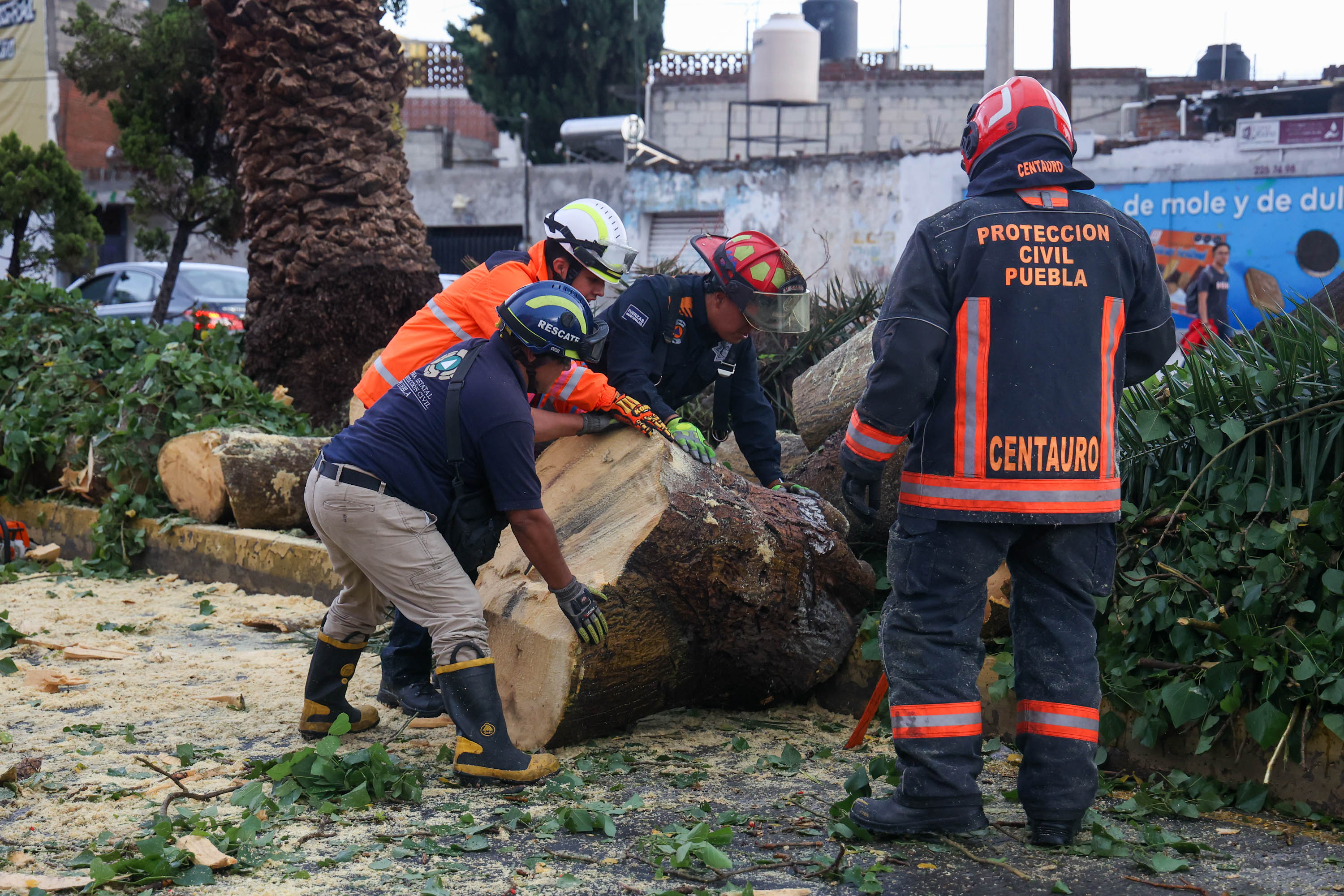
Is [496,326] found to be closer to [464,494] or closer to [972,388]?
[464,494]

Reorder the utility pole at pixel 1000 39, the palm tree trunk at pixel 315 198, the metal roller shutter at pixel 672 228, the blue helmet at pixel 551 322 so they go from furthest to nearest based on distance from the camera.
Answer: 1. the metal roller shutter at pixel 672 228
2. the utility pole at pixel 1000 39
3. the palm tree trunk at pixel 315 198
4. the blue helmet at pixel 551 322

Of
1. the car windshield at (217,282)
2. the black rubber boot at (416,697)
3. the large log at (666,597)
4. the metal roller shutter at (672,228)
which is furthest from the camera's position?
the metal roller shutter at (672,228)

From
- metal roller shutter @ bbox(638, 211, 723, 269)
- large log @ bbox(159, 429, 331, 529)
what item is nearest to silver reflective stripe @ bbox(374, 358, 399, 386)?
large log @ bbox(159, 429, 331, 529)

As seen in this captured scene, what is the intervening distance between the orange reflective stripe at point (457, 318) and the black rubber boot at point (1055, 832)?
2513mm

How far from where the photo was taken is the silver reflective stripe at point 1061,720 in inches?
119

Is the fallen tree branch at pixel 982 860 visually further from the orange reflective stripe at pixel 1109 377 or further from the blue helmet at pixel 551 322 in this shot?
the blue helmet at pixel 551 322

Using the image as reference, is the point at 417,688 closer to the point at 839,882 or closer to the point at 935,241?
the point at 839,882

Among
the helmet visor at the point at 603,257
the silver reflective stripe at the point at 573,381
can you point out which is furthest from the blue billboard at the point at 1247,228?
the silver reflective stripe at the point at 573,381

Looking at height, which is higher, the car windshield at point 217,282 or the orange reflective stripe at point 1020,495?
the car windshield at point 217,282

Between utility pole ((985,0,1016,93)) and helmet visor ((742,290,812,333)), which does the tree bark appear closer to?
utility pole ((985,0,1016,93))

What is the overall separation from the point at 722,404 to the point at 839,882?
236cm

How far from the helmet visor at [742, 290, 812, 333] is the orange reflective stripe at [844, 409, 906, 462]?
1.32 meters

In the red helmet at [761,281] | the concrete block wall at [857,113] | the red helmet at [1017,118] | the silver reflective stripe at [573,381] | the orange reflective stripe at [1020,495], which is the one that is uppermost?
the concrete block wall at [857,113]

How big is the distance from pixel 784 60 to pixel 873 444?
1751cm
